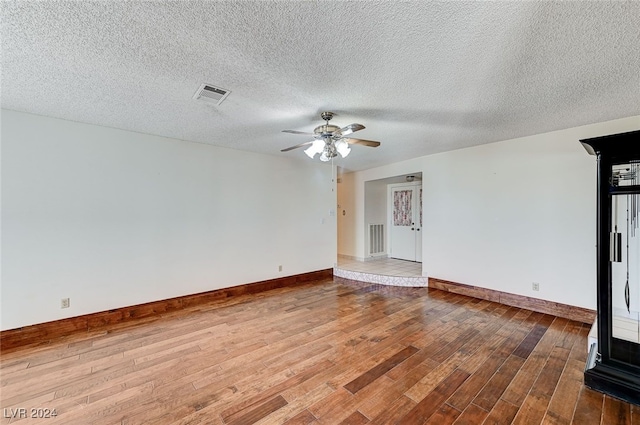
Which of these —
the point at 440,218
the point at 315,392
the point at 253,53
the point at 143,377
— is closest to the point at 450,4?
the point at 253,53

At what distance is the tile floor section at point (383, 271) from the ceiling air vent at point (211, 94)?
422 cm

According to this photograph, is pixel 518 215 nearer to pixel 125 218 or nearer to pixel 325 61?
pixel 325 61

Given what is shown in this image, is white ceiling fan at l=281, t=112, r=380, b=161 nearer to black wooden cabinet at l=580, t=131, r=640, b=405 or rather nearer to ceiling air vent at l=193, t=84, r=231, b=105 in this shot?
ceiling air vent at l=193, t=84, r=231, b=105

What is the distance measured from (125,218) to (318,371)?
323cm

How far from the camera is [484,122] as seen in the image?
3238mm

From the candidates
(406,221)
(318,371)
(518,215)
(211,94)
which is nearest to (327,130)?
(211,94)

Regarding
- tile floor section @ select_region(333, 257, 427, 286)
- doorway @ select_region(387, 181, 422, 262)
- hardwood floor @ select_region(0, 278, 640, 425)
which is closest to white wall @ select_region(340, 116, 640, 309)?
tile floor section @ select_region(333, 257, 427, 286)

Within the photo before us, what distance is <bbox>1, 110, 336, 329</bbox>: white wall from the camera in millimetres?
2936

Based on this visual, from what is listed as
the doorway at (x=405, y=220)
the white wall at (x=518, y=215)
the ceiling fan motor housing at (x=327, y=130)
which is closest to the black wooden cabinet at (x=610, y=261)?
the white wall at (x=518, y=215)

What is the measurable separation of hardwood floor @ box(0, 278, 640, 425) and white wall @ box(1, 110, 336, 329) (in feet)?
2.01

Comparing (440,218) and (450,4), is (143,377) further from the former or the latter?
(440,218)

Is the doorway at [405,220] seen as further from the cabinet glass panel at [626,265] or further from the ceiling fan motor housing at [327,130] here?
the ceiling fan motor housing at [327,130]

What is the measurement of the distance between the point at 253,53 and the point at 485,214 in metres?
4.17

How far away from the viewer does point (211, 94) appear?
8.20 ft
